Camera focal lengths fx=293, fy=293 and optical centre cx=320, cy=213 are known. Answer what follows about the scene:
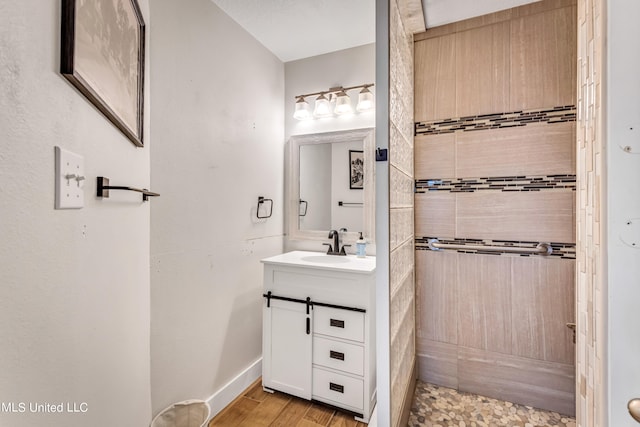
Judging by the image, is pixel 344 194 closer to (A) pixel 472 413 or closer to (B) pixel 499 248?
(B) pixel 499 248

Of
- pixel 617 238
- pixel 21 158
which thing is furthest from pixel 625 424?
pixel 21 158

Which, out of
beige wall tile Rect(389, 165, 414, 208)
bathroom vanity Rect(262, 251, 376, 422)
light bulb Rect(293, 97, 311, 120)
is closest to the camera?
beige wall tile Rect(389, 165, 414, 208)

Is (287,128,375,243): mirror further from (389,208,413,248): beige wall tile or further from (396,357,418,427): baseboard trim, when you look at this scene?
(396,357,418,427): baseboard trim

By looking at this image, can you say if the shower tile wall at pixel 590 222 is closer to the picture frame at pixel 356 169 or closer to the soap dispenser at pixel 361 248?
the soap dispenser at pixel 361 248

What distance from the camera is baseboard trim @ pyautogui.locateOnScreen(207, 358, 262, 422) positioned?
69.7 inches

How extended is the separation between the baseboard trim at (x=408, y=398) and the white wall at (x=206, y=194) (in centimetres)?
110

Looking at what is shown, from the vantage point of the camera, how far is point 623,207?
55 cm

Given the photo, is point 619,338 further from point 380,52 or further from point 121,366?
point 121,366

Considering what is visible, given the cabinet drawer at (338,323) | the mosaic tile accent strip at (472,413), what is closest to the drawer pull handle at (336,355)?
the cabinet drawer at (338,323)

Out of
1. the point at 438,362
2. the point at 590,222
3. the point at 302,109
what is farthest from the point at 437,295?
the point at 302,109

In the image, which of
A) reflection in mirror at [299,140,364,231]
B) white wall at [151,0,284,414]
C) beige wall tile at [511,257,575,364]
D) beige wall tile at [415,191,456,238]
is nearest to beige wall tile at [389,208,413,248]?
beige wall tile at [415,191,456,238]

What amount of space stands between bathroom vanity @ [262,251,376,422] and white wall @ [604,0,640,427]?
1.17 m

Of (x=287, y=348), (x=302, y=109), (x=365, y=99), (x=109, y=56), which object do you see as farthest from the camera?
(x=302, y=109)

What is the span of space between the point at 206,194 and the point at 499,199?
181 cm
